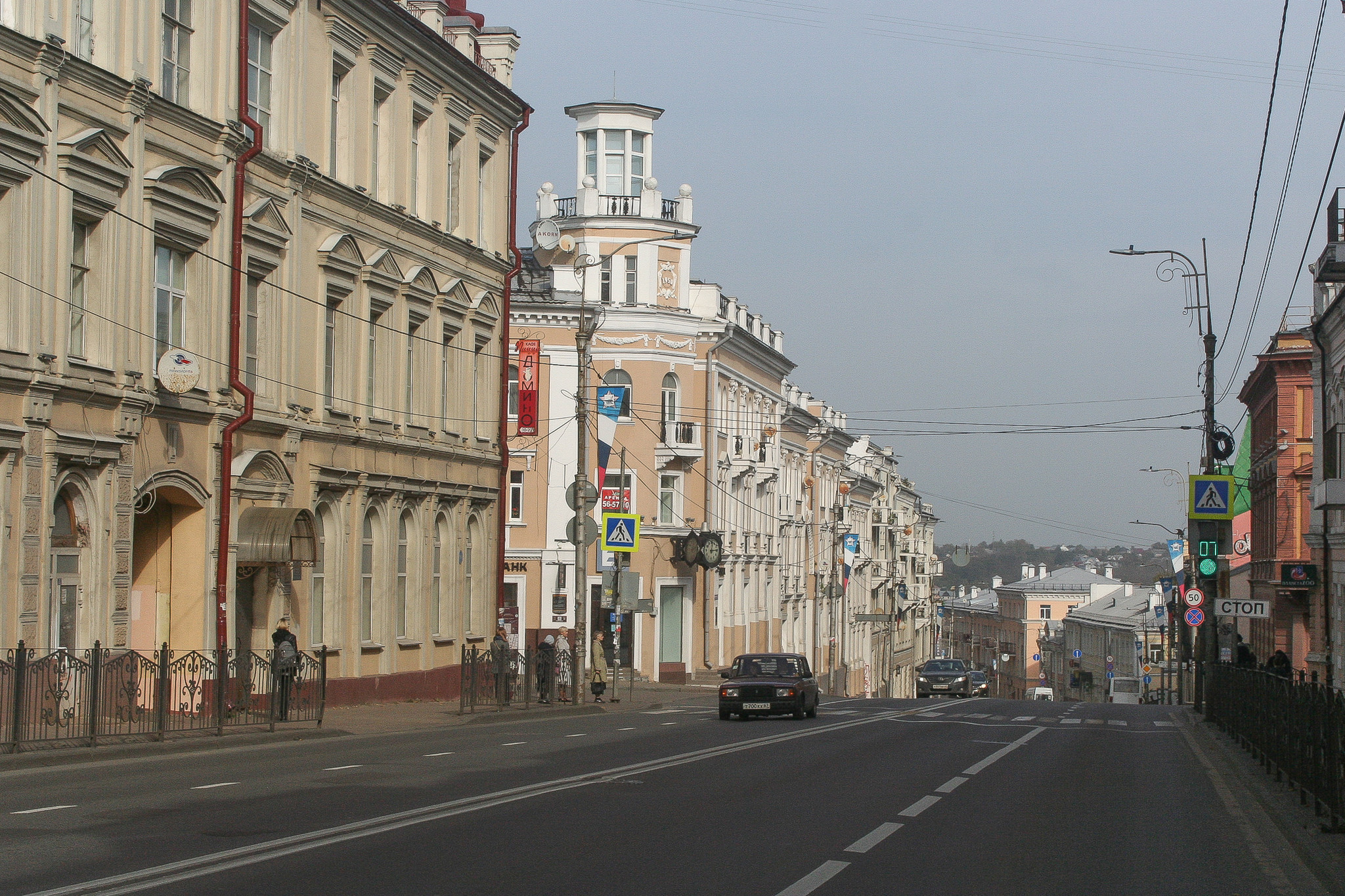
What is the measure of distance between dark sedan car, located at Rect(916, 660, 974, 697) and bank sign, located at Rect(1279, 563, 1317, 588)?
46.3 feet

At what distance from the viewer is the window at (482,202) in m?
37.8

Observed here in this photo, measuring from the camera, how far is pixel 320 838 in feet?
37.5

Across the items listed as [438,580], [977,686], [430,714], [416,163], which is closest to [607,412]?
[438,580]

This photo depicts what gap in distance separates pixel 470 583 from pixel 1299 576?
84.1 feet

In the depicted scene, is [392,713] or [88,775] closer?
[88,775]

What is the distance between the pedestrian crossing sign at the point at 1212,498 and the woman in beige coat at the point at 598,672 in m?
14.3

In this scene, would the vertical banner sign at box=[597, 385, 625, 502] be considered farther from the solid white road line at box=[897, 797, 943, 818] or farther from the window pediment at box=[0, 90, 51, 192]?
the solid white road line at box=[897, 797, 943, 818]

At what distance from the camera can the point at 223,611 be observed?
85.5ft

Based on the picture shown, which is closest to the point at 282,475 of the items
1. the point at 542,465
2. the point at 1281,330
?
the point at 542,465

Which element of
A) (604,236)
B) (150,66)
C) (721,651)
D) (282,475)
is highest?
(604,236)

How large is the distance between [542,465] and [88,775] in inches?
1528

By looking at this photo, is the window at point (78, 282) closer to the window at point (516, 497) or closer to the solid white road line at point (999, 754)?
the solid white road line at point (999, 754)

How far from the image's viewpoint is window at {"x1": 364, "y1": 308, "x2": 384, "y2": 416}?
32.5 m

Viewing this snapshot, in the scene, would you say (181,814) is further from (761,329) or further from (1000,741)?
(761,329)
